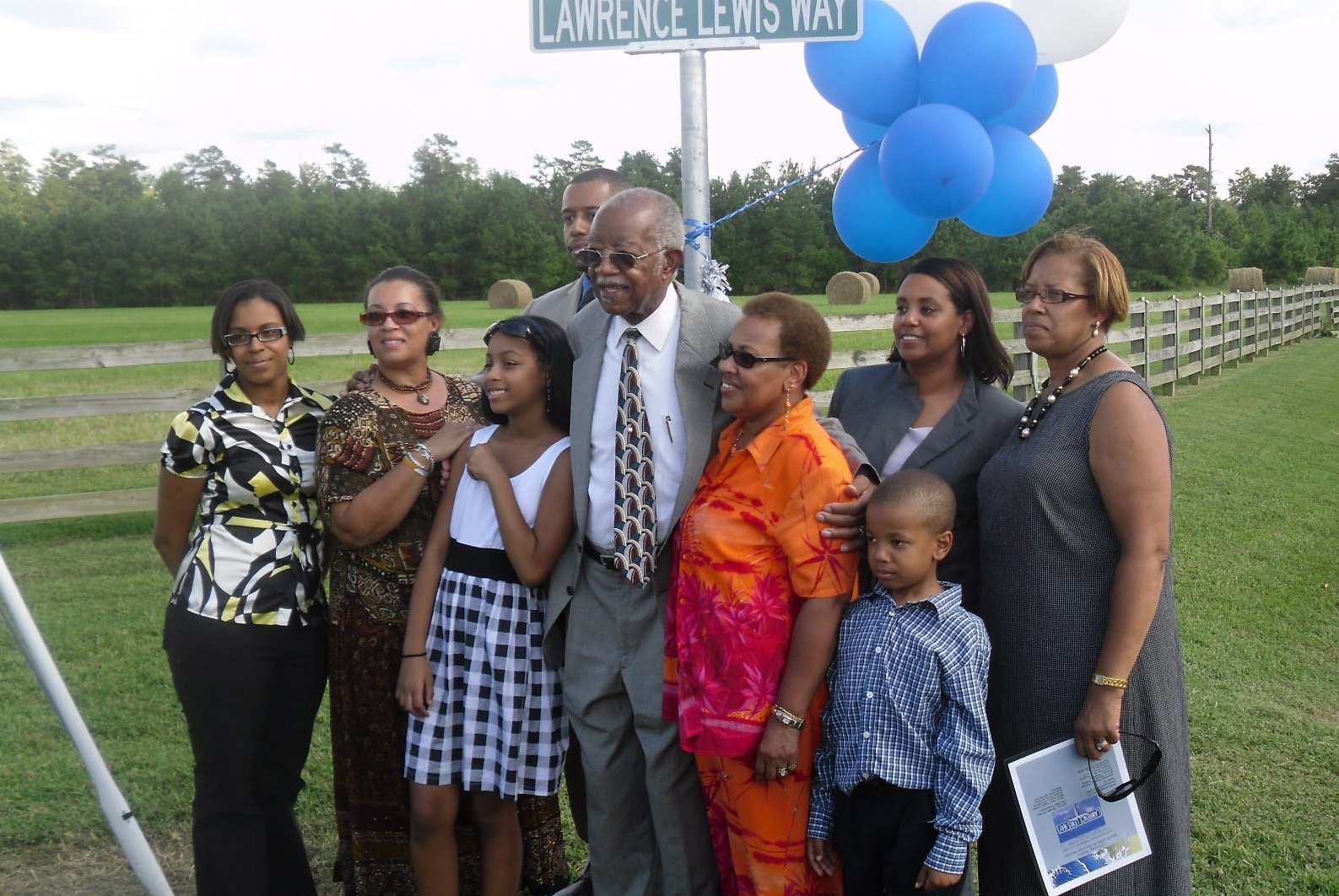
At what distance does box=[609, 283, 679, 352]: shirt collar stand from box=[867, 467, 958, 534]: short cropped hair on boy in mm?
726

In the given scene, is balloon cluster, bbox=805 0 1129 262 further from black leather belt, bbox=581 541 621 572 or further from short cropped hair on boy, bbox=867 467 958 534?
black leather belt, bbox=581 541 621 572

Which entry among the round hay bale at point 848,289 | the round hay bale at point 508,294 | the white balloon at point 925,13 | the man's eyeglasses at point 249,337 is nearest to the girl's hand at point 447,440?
the man's eyeglasses at point 249,337

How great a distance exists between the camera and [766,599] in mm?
2422

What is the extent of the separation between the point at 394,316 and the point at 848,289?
28938mm

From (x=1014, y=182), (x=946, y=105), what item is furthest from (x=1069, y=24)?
(x=946, y=105)

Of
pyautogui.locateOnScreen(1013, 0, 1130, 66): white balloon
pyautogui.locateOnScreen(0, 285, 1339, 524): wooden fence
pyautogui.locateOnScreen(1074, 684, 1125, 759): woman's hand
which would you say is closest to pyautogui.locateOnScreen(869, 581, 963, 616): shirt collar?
pyautogui.locateOnScreen(1074, 684, 1125, 759): woman's hand

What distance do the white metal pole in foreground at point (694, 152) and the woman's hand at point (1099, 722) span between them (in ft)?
5.72

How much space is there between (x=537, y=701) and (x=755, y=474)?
95cm

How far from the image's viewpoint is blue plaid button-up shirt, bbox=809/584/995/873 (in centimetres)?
232

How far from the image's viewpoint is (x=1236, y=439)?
1161 cm

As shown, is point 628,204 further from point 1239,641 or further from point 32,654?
point 1239,641

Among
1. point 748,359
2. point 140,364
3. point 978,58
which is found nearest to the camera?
point 748,359

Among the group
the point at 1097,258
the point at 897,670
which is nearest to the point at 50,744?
the point at 897,670

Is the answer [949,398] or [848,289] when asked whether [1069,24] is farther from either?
[848,289]
